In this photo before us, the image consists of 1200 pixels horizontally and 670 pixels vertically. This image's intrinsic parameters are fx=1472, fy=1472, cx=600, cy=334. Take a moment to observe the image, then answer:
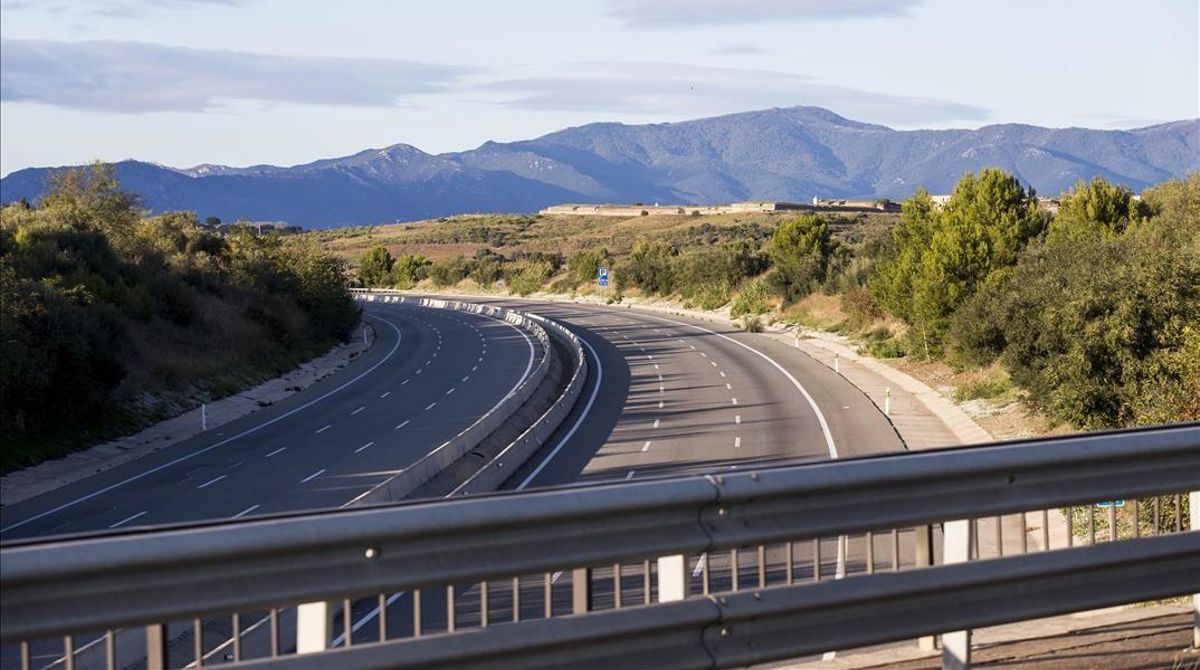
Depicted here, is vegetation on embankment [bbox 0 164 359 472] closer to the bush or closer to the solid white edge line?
the solid white edge line

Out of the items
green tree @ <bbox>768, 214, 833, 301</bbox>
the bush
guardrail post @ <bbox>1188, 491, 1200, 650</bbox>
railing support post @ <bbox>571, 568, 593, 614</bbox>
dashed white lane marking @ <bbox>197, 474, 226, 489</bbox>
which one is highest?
railing support post @ <bbox>571, 568, 593, 614</bbox>

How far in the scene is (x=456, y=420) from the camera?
140 ft

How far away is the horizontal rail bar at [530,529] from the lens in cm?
392

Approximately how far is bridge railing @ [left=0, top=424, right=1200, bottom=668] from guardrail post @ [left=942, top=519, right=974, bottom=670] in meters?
0.01

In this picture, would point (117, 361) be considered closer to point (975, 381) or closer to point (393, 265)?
point (975, 381)

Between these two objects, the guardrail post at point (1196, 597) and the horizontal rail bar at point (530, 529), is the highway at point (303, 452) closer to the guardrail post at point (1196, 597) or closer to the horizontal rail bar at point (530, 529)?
the guardrail post at point (1196, 597)

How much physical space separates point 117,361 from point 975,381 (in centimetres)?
2481

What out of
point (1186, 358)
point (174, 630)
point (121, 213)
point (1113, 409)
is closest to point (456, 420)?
point (1113, 409)

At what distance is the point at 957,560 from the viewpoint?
5.54 metres

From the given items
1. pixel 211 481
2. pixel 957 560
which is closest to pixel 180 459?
pixel 211 481

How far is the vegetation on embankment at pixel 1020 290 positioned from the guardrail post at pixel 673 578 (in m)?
17.7

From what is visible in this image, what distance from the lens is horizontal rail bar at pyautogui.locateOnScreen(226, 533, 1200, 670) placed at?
4375mm

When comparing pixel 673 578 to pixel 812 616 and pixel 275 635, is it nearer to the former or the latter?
pixel 812 616

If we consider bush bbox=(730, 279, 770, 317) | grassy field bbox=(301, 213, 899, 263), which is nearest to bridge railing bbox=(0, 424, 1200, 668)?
bush bbox=(730, 279, 770, 317)
